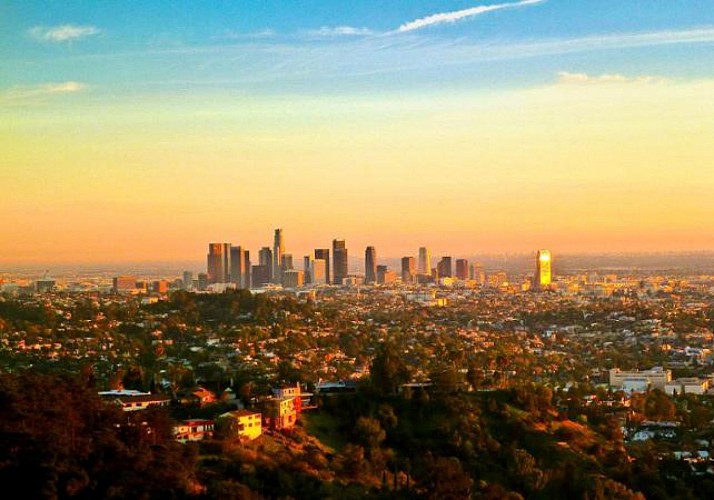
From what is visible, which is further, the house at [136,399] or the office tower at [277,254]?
the office tower at [277,254]

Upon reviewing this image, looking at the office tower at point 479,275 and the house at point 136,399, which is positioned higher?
the office tower at point 479,275

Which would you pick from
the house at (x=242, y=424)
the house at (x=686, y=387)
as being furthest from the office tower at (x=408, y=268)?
the house at (x=242, y=424)

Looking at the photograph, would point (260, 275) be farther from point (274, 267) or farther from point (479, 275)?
point (479, 275)

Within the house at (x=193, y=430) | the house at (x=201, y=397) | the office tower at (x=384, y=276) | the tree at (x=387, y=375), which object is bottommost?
the house at (x=193, y=430)

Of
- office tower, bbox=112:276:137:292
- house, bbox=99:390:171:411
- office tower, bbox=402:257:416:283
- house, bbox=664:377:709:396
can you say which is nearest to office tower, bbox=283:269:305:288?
office tower, bbox=402:257:416:283

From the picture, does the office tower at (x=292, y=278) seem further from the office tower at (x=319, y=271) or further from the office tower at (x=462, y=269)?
the office tower at (x=462, y=269)

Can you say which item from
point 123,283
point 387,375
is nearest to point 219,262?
point 123,283
